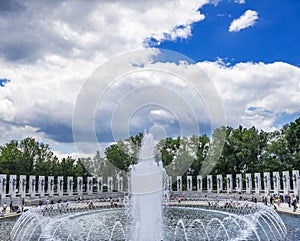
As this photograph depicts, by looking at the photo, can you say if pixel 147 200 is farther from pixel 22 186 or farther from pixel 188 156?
pixel 188 156

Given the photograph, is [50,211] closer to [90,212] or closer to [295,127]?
[90,212]

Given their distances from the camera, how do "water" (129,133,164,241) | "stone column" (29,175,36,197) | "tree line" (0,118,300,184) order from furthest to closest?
"tree line" (0,118,300,184) → "stone column" (29,175,36,197) → "water" (129,133,164,241)

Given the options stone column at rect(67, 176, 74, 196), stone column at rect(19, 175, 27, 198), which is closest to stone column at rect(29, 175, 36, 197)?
stone column at rect(19, 175, 27, 198)

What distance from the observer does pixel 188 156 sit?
5512cm

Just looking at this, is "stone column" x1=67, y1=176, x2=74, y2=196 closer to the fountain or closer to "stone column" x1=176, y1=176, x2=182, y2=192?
"stone column" x1=176, y1=176, x2=182, y2=192

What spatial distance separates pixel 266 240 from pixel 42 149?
46.6 meters

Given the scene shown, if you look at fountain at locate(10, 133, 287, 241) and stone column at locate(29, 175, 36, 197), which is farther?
stone column at locate(29, 175, 36, 197)

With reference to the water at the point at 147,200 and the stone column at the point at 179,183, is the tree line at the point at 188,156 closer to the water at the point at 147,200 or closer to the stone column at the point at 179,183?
the stone column at the point at 179,183

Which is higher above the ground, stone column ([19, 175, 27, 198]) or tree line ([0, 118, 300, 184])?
tree line ([0, 118, 300, 184])

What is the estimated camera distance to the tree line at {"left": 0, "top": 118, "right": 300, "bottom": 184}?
4706 centimetres

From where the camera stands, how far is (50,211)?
100ft

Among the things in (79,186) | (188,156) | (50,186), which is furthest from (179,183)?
(50,186)

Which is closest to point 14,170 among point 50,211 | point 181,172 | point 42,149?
point 42,149

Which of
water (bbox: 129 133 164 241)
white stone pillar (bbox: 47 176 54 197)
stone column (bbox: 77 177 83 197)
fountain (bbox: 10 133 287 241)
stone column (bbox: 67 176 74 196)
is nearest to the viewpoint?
water (bbox: 129 133 164 241)
